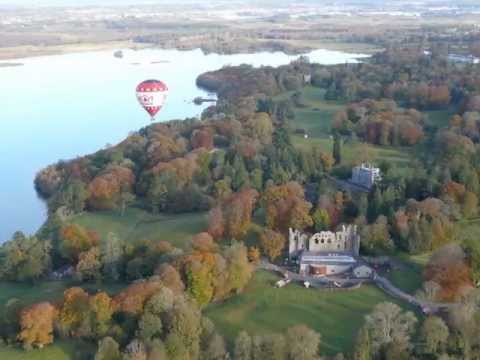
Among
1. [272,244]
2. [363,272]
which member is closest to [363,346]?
[363,272]

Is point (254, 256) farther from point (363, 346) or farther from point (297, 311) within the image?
point (363, 346)

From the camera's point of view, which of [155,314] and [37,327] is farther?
[37,327]

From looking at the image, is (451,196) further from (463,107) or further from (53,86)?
(53,86)

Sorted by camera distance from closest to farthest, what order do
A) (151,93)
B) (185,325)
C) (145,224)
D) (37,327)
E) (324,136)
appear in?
1. (185,325)
2. (37,327)
3. (145,224)
4. (151,93)
5. (324,136)

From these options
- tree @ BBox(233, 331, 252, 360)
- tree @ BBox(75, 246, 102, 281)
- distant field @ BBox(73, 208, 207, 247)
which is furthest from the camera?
distant field @ BBox(73, 208, 207, 247)

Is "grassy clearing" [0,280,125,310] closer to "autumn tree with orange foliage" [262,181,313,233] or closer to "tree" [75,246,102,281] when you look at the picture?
"tree" [75,246,102,281]

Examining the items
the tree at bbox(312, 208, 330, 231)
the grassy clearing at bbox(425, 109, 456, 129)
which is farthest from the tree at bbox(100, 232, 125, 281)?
the grassy clearing at bbox(425, 109, 456, 129)

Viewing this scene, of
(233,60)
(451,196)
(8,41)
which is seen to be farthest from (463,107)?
(8,41)
